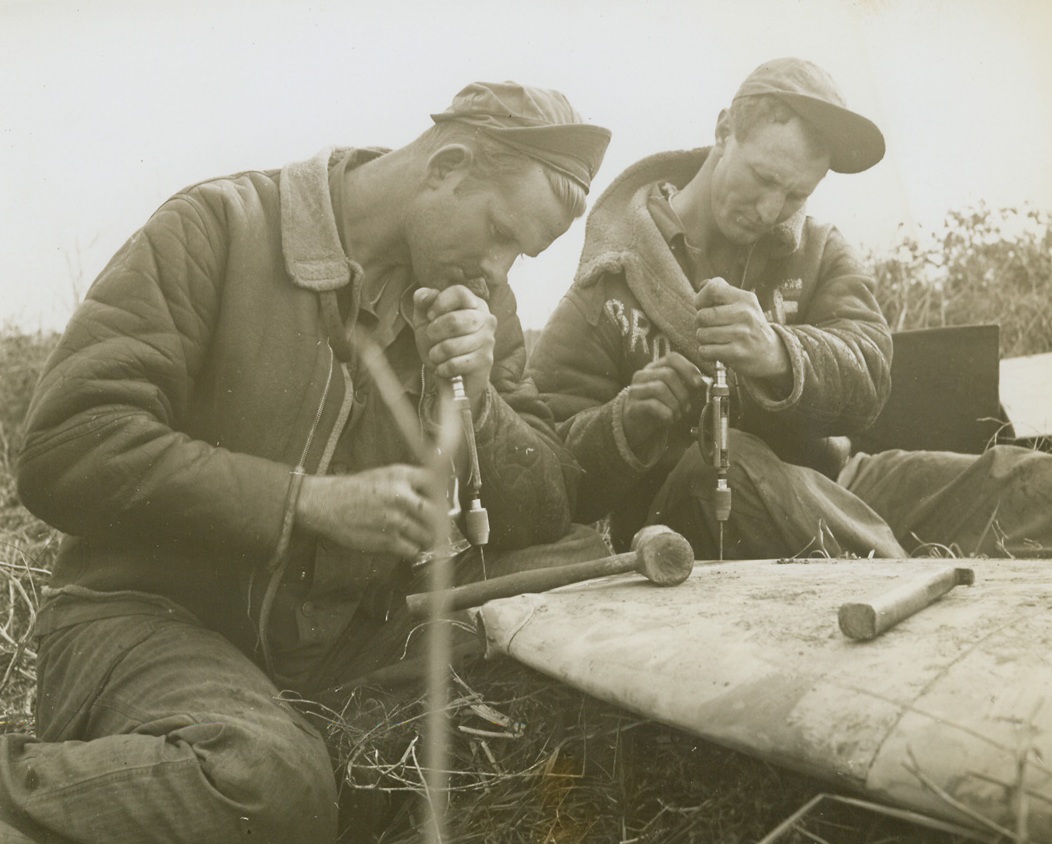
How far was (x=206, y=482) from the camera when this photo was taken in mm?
1897

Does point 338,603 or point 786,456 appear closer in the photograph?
point 338,603

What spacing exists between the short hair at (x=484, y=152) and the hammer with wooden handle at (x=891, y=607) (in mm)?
1035

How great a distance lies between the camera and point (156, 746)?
65.2 inches

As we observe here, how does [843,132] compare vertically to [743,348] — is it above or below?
above

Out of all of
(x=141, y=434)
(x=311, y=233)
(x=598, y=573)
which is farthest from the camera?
(x=311, y=233)

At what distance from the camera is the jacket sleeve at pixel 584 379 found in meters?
2.53

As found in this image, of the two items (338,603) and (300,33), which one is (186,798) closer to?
(338,603)

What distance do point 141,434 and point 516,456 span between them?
2.49 feet

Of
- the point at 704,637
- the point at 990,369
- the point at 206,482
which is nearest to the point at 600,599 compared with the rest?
the point at 704,637

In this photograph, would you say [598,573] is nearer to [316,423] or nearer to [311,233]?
[316,423]

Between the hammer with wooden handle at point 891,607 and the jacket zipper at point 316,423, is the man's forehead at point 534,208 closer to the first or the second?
the jacket zipper at point 316,423

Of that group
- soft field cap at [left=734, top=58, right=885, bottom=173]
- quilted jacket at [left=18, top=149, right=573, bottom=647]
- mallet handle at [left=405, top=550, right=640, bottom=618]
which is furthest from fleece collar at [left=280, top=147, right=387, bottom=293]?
soft field cap at [left=734, top=58, right=885, bottom=173]

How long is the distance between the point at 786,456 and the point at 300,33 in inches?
55.2

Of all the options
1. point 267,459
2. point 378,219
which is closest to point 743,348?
point 378,219
